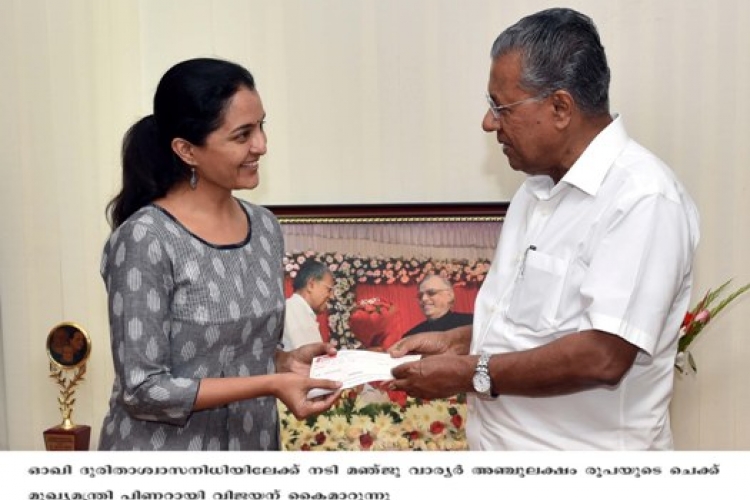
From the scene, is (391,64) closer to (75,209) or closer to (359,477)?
(75,209)

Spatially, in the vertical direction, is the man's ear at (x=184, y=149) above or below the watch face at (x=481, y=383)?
above

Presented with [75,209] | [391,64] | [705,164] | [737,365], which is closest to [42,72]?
[75,209]

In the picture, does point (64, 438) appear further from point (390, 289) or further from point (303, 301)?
point (390, 289)

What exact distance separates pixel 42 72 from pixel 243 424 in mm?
1980

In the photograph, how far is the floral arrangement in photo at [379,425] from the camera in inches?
141

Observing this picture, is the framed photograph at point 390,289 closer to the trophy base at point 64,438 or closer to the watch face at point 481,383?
the trophy base at point 64,438

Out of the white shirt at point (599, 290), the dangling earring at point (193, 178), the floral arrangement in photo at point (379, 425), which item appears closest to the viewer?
the white shirt at point (599, 290)

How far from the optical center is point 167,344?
223 centimetres

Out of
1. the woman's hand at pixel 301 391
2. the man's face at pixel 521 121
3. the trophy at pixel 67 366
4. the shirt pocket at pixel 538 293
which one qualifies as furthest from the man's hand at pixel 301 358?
the trophy at pixel 67 366

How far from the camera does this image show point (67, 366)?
12.1 ft

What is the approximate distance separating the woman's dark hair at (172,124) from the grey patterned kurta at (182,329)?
0.38 ft

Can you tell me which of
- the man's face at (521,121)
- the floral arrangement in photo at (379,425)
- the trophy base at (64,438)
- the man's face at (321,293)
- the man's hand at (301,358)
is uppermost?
the man's face at (521,121)

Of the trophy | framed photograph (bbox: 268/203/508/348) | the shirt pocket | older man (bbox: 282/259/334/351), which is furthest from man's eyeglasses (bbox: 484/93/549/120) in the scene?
the trophy

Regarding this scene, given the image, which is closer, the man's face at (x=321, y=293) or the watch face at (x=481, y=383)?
the watch face at (x=481, y=383)
